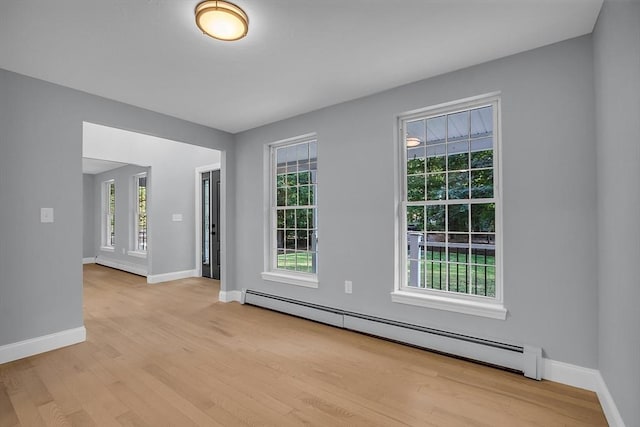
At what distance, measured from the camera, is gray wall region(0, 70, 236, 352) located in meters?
2.74

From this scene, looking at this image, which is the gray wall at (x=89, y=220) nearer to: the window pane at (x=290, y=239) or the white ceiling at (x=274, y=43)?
the white ceiling at (x=274, y=43)

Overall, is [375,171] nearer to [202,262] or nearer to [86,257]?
[202,262]

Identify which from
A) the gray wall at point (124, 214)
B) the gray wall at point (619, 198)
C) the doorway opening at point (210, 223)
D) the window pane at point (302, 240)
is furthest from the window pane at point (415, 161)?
the gray wall at point (124, 214)

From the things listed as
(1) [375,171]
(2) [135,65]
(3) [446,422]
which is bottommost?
(3) [446,422]

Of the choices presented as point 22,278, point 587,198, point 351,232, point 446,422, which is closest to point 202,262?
point 22,278

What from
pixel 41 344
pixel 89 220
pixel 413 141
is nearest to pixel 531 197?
pixel 413 141

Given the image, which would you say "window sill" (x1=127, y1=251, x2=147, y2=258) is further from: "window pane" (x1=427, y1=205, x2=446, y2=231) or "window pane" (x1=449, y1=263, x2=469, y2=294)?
"window pane" (x1=449, y1=263, x2=469, y2=294)

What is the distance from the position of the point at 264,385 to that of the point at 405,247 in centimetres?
181

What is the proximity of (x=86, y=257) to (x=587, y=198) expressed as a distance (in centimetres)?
1068

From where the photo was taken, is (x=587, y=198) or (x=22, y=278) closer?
(x=587, y=198)

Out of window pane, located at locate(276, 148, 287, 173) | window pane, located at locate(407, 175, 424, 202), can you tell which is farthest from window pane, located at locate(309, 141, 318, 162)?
window pane, located at locate(407, 175, 424, 202)

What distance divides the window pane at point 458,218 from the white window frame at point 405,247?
0.25 m

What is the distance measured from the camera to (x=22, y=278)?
2.80 m

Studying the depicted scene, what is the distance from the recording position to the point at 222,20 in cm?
201
